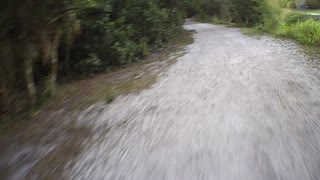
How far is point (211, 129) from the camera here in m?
4.59

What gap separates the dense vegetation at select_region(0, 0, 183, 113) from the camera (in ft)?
16.8

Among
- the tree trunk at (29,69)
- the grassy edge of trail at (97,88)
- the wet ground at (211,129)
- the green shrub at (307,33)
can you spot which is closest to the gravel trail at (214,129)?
the wet ground at (211,129)

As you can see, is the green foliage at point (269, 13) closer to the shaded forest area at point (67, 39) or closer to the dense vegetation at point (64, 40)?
the shaded forest area at point (67, 39)

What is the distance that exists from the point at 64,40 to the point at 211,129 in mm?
4862

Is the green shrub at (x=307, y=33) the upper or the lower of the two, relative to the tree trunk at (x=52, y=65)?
lower

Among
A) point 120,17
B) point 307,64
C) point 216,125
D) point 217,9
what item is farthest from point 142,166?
point 217,9

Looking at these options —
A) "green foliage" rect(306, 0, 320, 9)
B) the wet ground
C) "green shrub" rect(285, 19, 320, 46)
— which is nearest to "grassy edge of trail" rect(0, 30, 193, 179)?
the wet ground

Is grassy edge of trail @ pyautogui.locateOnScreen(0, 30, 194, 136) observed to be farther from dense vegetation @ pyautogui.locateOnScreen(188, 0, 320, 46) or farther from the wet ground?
dense vegetation @ pyautogui.locateOnScreen(188, 0, 320, 46)

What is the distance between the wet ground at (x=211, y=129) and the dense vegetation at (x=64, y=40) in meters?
1.26

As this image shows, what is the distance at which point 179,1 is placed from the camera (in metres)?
16.7

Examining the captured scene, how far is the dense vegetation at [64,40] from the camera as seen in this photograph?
5133 mm

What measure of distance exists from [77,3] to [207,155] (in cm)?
425

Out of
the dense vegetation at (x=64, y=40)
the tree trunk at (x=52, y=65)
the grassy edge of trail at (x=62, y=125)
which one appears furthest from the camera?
the tree trunk at (x=52, y=65)

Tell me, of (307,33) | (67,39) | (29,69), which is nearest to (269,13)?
(307,33)
